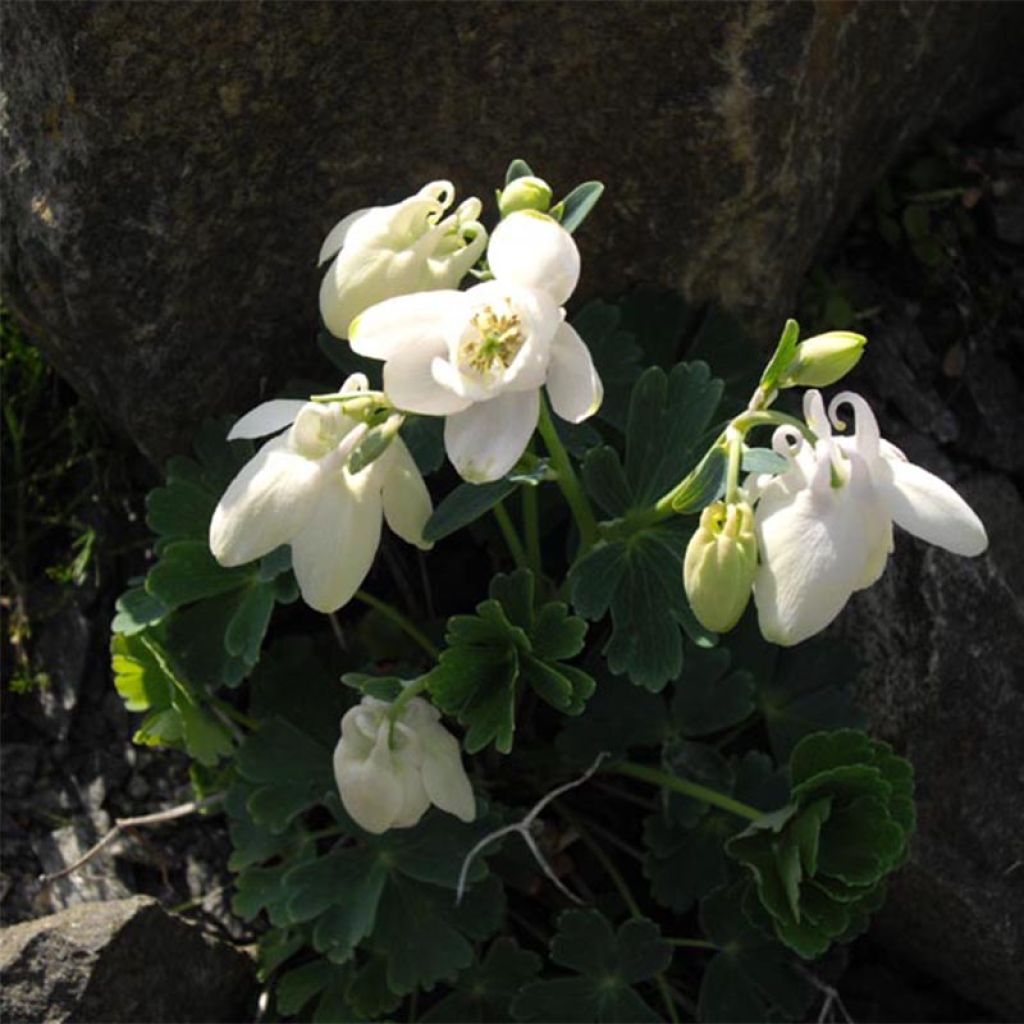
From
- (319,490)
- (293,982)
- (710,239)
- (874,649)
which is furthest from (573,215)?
(293,982)

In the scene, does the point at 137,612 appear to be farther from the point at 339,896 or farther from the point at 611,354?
the point at 611,354

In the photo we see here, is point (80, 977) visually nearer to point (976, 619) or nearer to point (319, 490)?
point (319, 490)

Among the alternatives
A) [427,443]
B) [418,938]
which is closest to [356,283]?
[427,443]

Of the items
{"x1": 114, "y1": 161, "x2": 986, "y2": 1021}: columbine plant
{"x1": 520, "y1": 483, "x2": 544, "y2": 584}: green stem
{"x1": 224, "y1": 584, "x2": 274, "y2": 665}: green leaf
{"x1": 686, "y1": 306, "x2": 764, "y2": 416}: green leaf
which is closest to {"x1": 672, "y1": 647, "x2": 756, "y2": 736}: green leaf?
{"x1": 114, "y1": 161, "x2": 986, "y2": 1021}: columbine plant

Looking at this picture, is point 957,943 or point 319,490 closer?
point 319,490

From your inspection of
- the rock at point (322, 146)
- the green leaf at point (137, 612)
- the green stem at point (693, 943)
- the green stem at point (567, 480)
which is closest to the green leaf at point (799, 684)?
the green stem at point (693, 943)

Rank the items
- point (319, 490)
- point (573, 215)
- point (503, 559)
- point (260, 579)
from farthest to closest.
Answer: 1. point (503, 559)
2. point (260, 579)
3. point (573, 215)
4. point (319, 490)

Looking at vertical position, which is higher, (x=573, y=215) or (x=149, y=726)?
(x=573, y=215)

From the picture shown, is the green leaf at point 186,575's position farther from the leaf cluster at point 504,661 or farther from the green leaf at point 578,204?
the green leaf at point 578,204
